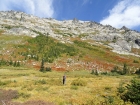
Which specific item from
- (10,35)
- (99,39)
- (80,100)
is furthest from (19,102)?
(99,39)

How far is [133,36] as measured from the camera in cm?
19062

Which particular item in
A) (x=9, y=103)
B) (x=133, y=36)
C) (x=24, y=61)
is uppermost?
(x=133, y=36)

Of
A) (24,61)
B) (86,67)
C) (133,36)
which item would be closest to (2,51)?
(24,61)

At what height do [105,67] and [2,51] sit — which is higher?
[2,51]

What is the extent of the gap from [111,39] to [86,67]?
10311 cm

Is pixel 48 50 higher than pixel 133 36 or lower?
lower

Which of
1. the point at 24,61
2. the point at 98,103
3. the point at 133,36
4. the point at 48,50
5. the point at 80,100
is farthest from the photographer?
the point at 133,36

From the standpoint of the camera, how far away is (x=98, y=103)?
17984 millimetres

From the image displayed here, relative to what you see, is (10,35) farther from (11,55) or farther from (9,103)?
(9,103)

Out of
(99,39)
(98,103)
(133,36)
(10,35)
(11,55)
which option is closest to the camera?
(98,103)

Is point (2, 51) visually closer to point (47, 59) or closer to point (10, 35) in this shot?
point (47, 59)

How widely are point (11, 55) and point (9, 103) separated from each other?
215 feet

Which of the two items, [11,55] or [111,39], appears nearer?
[11,55]

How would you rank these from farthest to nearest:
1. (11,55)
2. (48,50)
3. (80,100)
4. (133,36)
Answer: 1. (133,36)
2. (48,50)
3. (11,55)
4. (80,100)
